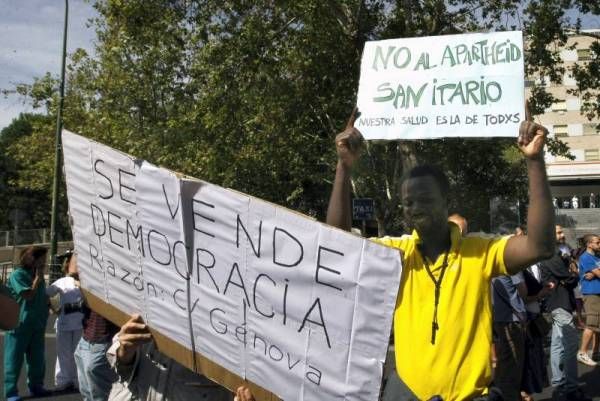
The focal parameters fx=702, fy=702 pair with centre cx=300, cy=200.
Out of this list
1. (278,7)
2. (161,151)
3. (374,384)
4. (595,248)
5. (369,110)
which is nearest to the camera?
(374,384)

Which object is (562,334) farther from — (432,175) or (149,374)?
(149,374)

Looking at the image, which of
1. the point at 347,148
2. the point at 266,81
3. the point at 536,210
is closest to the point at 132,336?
the point at 347,148

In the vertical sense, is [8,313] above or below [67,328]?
above

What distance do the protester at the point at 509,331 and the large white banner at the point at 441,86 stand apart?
2.34 meters

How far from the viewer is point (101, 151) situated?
9.57 ft

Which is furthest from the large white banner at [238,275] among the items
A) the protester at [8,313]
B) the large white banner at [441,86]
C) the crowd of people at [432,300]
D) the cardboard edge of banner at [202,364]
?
the large white banner at [441,86]

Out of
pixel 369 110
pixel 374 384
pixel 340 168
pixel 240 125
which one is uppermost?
pixel 240 125

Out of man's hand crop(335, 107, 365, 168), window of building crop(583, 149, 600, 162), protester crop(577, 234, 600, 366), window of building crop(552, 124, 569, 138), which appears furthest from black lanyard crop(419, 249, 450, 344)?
window of building crop(583, 149, 600, 162)

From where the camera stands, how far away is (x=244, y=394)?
102 inches

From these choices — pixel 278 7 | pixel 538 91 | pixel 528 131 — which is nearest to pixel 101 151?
pixel 528 131

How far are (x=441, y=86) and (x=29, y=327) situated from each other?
18.5 ft

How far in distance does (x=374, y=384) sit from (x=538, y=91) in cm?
1638

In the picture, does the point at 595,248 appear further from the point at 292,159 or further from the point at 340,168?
the point at 292,159

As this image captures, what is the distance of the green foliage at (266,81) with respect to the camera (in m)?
14.9
